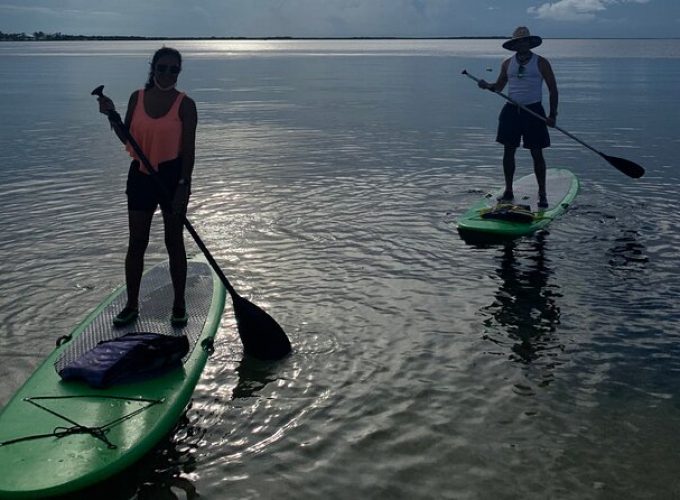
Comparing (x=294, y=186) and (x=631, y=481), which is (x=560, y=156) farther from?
(x=631, y=481)

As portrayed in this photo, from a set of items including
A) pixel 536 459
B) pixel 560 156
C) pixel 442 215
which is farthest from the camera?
Result: pixel 560 156

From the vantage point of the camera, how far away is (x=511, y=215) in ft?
36.7

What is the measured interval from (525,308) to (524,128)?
4769 mm

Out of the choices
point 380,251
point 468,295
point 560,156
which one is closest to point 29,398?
point 468,295

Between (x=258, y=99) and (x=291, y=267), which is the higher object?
(x=258, y=99)

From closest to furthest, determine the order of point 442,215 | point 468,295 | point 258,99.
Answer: point 468,295, point 442,215, point 258,99

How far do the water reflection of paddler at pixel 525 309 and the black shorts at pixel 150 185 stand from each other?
3.80m

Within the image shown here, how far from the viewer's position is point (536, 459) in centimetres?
540

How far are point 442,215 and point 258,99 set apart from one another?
87.0 ft

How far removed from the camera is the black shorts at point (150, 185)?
6.70 metres

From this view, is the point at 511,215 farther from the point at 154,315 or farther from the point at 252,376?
the point at 154,315

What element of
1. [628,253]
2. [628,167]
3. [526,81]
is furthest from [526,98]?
[628,253]

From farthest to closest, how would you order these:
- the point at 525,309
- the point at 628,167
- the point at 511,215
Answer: the point at 628,167 → the point at 511,215 → the point at 525,309

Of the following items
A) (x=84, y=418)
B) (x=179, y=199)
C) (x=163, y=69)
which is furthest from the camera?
(x=179, y=199)
